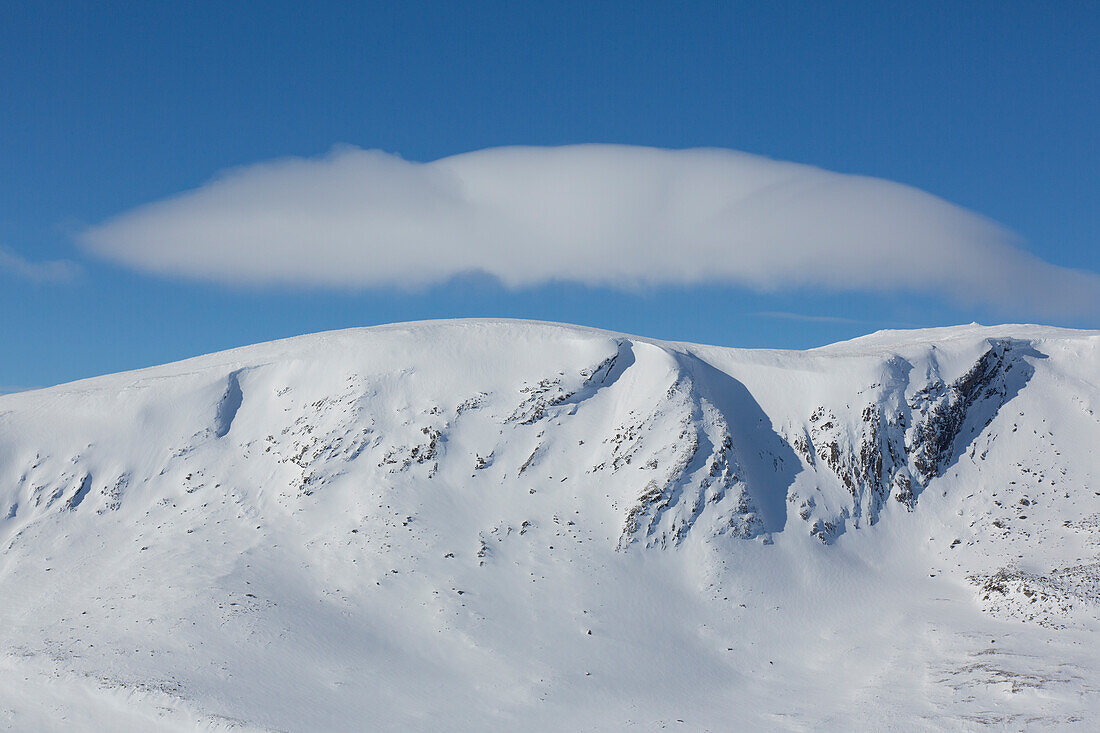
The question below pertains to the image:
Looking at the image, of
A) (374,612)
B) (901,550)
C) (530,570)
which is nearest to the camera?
(374,612)

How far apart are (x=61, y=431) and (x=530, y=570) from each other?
112 ft

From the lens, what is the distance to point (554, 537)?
40.2 metres

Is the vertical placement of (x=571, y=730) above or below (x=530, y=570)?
below

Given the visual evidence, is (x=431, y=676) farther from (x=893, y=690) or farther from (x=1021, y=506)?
(x=1021, y=506)

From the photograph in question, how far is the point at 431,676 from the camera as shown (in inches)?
1243

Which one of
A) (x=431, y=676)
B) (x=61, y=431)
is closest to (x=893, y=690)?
(x=431, y=676)

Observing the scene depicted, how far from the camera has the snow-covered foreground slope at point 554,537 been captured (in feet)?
97.2

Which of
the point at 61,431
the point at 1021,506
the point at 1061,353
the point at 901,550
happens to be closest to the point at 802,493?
the point at 901,550

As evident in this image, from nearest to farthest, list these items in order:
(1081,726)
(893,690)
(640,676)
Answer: (1081,726) → (893,690) → (640,676)

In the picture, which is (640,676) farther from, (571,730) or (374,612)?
(374,612)

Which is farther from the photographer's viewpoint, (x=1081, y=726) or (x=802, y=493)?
(x=802, y=493)

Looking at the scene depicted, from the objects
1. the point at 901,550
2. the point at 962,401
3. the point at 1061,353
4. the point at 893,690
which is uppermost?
the point at 1061,353

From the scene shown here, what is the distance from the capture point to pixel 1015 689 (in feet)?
90.7

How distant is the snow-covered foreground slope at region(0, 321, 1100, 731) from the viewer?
2964 centimetres
